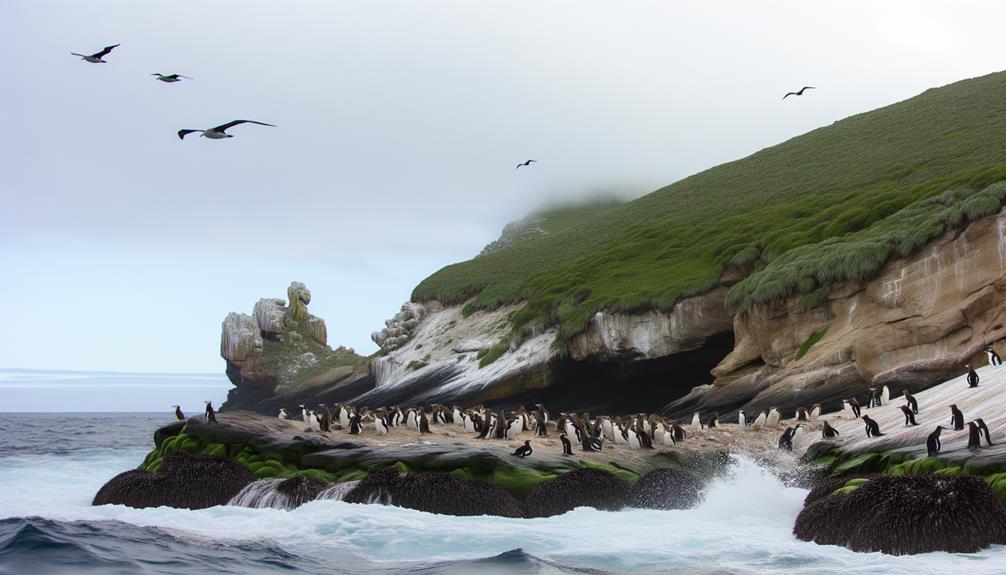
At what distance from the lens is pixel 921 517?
16031 millimetres

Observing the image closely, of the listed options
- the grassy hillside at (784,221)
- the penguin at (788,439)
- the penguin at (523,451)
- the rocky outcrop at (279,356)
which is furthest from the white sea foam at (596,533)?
the rocky outcrop at (279,356)

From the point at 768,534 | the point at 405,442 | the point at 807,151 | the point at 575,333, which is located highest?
the point at 807,151

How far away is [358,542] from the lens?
60.2 feet

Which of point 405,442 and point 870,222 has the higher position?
point 870,222

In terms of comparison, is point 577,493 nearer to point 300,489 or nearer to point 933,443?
point 300,489

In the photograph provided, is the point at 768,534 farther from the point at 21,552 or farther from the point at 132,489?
the point at 132,489

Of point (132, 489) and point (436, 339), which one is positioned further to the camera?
point (436, 339)

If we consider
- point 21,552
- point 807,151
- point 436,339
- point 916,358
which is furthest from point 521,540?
point 807,151

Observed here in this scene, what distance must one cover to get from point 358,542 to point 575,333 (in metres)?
38.8

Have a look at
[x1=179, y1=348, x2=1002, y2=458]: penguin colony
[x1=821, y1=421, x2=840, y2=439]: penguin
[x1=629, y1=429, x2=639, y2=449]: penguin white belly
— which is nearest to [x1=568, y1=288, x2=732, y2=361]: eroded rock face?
[x1=179, y1=348, x2=1002, y2=458]: penguin colony

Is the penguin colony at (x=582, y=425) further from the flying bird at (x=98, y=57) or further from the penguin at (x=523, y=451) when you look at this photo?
the flying bird at (x=98, y=57)

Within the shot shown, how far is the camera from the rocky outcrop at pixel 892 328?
3578 centimetres

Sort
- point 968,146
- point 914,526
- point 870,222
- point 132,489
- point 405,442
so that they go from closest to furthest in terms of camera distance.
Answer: point 914,526
point 132,489
point 405,442
point 870,222
point 968,146

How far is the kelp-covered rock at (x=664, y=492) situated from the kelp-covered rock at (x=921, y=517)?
19.2 feet
